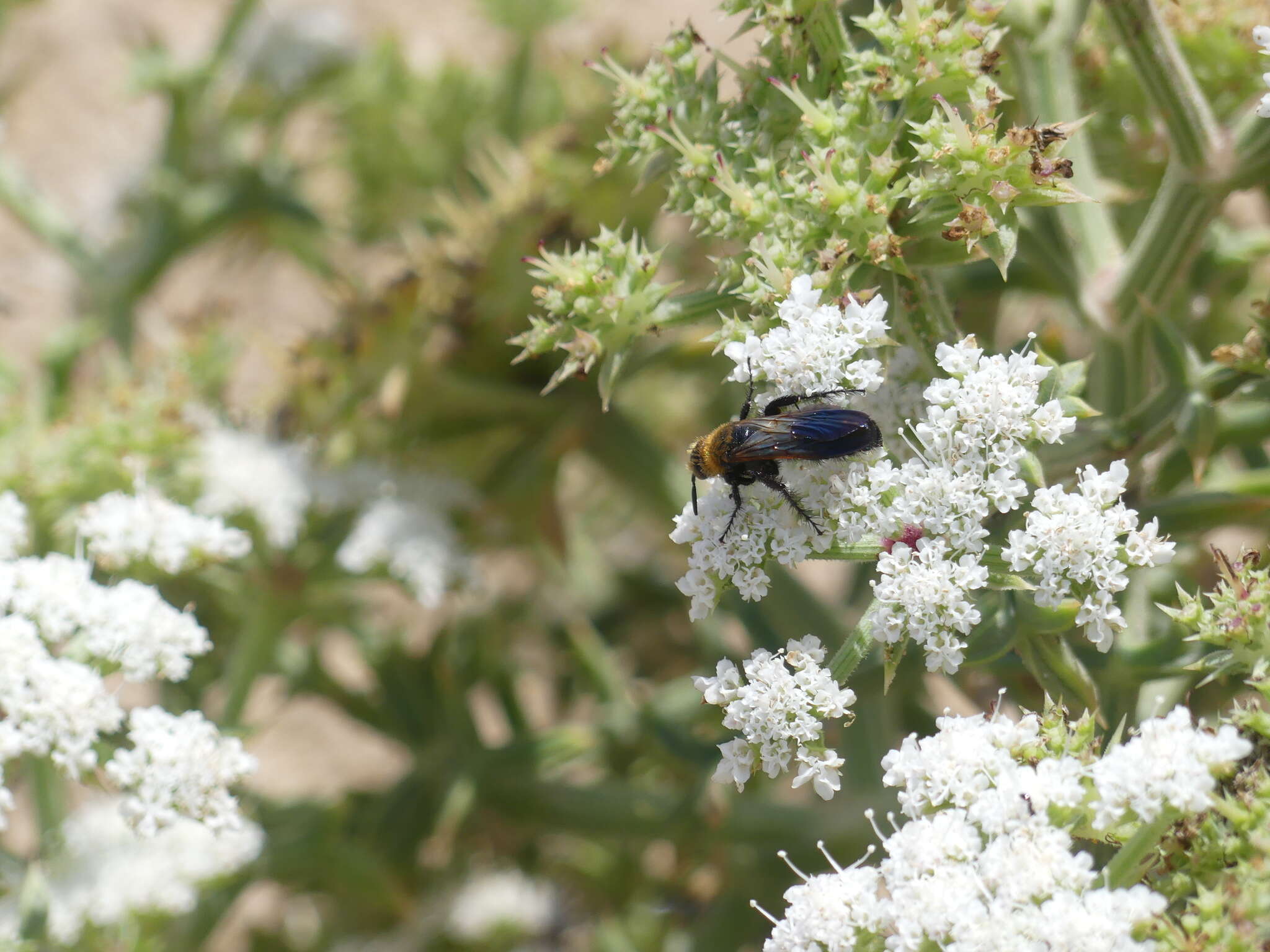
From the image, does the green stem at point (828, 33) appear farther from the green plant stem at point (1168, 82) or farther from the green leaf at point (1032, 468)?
the green leaf at point (1032, 468)

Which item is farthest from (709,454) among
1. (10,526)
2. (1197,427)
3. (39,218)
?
(39,218)

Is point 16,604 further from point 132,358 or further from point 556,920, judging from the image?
point 556,920

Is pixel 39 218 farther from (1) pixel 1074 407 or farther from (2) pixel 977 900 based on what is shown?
(2) pixel 977 900

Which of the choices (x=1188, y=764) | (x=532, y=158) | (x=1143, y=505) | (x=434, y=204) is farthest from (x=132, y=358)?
(x=1188, y=764)

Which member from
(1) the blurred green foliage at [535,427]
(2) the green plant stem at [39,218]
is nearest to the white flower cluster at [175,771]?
(1) the blurred green foliage at [535,427]

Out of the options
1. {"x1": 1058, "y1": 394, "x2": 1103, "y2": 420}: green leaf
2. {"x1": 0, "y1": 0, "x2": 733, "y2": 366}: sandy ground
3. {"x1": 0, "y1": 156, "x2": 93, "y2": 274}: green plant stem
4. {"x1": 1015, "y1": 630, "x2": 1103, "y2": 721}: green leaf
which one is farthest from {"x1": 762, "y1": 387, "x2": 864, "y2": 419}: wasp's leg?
{"x1": 0, "y1": 0, "x2": 733, "y2": 366}: sandy ground

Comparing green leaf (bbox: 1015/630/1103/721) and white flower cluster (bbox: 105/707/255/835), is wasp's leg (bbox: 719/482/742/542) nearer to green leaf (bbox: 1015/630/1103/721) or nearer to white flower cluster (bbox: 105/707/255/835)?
green leaf (bbox: 1015/630/1103/721)

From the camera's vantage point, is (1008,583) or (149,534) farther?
(149,534)
